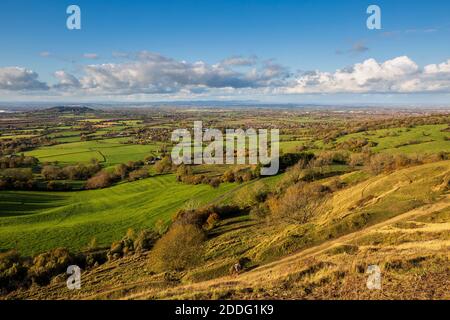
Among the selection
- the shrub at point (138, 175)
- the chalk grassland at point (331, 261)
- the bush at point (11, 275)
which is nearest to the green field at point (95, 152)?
the shrub at point (138, 175)

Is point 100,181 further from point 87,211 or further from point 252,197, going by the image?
point 252,197

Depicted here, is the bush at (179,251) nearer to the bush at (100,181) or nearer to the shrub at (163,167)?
the bush at (100,181)

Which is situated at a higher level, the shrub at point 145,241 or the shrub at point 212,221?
the shrub at point 212,221

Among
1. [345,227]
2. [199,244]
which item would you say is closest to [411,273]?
[345,227]

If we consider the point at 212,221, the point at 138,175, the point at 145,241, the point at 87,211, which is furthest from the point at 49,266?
the point at 138,175

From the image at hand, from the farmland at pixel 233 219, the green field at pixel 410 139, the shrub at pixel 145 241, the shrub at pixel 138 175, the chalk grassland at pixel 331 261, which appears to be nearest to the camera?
the chalk grassland at pixel 331 261

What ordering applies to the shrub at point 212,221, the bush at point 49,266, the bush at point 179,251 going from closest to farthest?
the bush at point 179,251 < the bush at point 49,266 < the shrub at point 212,221

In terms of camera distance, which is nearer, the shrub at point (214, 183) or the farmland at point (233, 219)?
the farmland at point (233, 219)
